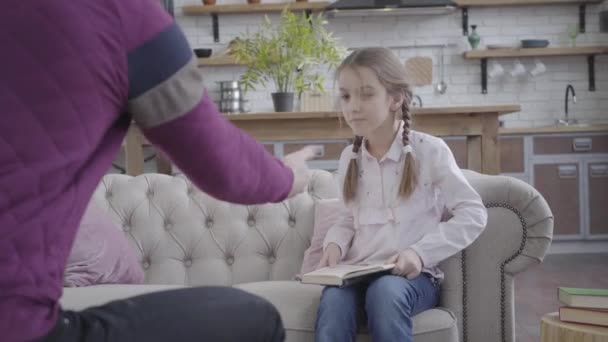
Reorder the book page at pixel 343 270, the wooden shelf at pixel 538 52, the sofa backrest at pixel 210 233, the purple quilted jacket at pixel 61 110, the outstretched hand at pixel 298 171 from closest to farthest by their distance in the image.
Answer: the purple quilted jacket at pixel 61 110
the outstretched hand at pixel 298 171
the book page at pixel 343 270
the sofa backrest at pixel 210 233
the wooden shelf at pixel 538 52

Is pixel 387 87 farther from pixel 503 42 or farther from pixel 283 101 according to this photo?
pixel 503 42

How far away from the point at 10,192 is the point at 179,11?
636cm

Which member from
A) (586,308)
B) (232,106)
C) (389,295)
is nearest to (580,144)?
(232,106)

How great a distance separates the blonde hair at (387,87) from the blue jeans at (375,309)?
327 millimetres

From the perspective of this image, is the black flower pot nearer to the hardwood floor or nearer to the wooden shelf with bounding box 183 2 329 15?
the hardwood floor

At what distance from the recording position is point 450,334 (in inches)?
86.6

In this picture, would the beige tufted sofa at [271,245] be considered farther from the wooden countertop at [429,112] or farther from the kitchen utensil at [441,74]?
the kitchen utensil at [441,74]

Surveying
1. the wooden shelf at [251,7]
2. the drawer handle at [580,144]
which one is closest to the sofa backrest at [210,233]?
the drawer handle at [580,144]

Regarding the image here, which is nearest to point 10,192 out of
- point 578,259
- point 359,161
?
point 359,161

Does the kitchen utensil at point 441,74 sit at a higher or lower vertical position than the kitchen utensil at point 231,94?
higher

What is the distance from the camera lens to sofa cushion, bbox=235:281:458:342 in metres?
2.18

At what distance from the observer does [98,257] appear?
2.61 metres

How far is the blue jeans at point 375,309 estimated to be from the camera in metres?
2.04

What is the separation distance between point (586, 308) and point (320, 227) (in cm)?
95
